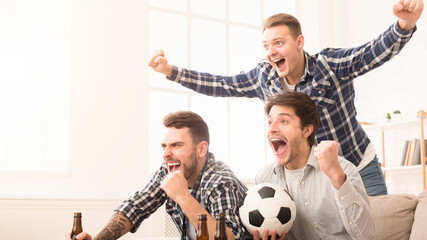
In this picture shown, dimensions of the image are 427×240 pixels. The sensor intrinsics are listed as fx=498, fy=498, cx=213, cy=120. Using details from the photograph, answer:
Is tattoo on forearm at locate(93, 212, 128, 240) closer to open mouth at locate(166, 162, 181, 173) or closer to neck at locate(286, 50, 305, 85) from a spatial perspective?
open mouth at locate(166, 162, 181, 173)

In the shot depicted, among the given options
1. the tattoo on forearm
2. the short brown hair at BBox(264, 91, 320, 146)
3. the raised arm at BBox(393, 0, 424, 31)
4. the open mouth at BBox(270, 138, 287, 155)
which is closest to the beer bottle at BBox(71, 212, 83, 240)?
the tattoo on forearm

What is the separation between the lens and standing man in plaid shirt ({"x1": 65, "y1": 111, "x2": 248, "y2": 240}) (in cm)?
231

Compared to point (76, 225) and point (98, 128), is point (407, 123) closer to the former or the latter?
point (98, 128)

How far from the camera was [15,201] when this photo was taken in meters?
4.01

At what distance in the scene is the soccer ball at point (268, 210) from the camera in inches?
83.3

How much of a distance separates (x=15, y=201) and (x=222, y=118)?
2375 millimetres

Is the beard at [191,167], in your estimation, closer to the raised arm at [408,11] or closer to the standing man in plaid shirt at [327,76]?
the standing man in plaid shirt at [327,76]

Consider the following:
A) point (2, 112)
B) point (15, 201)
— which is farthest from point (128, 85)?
point (15, 201)

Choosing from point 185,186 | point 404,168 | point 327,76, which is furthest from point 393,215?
point 404,168

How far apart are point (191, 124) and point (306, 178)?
71cm

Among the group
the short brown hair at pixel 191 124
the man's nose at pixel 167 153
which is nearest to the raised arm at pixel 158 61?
the short brown hair at pixel 191 124

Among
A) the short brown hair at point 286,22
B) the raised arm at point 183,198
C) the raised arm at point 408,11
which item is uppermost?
the short brown hair at point 286,22

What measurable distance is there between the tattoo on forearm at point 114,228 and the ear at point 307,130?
1.05 m

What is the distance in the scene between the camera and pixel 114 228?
2.55 metres
